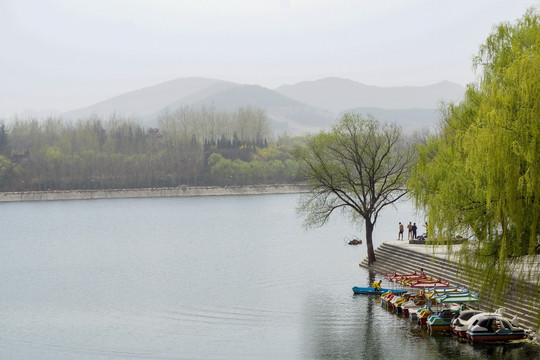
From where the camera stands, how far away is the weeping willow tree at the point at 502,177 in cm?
1992

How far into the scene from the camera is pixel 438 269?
35531 mm

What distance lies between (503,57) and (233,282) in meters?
20.8

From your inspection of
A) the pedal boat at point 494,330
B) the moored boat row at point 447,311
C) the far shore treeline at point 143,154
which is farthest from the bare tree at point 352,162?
the far shore treeline at point 143,154

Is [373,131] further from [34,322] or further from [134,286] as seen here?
[34,322]

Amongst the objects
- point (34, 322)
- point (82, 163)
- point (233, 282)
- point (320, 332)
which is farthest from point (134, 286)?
point (82, 163)

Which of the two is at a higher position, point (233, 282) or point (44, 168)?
point (44, 168)

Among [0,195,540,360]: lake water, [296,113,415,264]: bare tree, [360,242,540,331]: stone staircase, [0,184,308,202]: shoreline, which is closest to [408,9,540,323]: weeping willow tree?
[360,242,540,331]: stone staircase

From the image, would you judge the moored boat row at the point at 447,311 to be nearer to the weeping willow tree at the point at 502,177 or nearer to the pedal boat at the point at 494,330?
the pedal boat at the point at 494,330

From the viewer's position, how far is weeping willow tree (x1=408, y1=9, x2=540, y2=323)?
65.4ft

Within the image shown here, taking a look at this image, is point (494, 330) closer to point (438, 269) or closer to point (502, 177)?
point (502, 177)

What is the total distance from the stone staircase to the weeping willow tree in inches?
41.3

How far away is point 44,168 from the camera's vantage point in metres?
144

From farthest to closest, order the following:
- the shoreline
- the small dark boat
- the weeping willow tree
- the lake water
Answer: the shoreline → the small dark boat → the lake water → the weeping willow tree

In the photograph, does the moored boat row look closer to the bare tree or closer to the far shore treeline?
the bare tree
